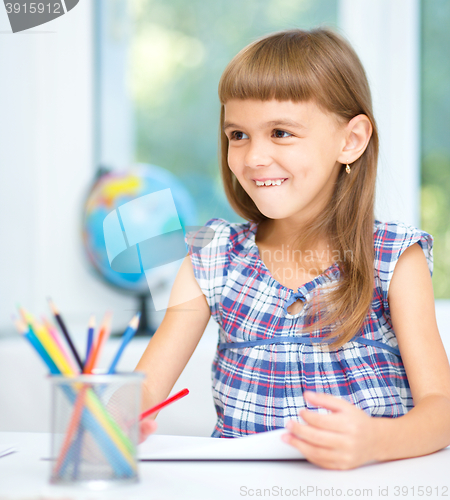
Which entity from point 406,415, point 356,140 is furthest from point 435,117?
point 406,415

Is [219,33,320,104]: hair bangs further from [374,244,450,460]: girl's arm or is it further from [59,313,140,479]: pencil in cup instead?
[59,313,140,479]: pencil in cup

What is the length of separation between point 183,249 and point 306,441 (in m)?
0.44

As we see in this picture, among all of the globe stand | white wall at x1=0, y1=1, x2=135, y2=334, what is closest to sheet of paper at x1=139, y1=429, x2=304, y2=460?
white wall at x1=0, y1=1, x2=135, y2=334

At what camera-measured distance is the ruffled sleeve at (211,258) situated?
2.56 ft

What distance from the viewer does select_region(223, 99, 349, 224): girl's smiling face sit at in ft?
2.23

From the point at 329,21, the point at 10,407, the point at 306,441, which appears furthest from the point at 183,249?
the point at 329,21

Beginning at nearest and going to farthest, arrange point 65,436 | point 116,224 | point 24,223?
point 65,436 < point 116,224 < point 24,223

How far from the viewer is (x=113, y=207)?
1.22 meters

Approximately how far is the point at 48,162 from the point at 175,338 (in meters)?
0.80

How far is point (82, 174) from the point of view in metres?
1.41

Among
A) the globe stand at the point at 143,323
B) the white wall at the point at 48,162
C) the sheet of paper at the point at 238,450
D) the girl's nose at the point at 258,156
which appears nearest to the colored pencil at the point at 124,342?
the sheet of paper at the point at 238,450

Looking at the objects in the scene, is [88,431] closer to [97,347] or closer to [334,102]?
[97,347]

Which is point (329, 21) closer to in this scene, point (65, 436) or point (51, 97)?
point (51, 97)

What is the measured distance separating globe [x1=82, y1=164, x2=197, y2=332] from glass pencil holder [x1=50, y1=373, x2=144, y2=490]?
87cm
